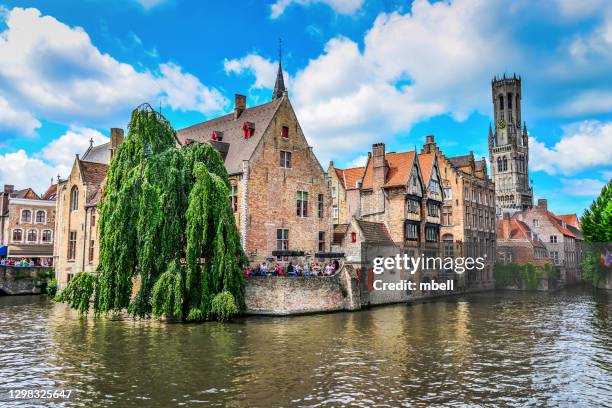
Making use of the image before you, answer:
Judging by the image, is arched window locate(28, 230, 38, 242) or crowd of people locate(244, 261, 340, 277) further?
arched window locate(28, 230, 38, 242)

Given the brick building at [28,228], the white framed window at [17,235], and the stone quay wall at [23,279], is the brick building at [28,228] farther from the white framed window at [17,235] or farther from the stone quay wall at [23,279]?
the stone quay wall at [23,279]

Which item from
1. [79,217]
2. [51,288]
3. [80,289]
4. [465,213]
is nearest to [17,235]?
[51,288]

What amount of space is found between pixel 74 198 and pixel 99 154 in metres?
7.92

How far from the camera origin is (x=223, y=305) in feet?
87.4

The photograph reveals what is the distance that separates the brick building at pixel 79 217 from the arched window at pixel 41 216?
12867mm

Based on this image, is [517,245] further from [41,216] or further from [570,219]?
[41,216]

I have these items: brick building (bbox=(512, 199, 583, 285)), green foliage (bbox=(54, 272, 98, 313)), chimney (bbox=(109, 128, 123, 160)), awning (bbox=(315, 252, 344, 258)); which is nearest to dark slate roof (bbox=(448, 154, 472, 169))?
brick building (bbox=(512, 199, 583, 285))

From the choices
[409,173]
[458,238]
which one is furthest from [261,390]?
[458,238]

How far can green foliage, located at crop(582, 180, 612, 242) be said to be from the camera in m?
53.5

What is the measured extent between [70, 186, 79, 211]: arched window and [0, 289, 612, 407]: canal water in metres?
16.3

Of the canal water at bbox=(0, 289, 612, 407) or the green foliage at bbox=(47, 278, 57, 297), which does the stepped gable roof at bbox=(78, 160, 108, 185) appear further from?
the canal water at bbox=(0, 289, 612, 407)

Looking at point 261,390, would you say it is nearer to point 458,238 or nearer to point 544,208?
point 458,238

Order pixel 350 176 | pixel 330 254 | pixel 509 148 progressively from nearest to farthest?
pixel 330 254
pixel 350 176
pixel 509 148

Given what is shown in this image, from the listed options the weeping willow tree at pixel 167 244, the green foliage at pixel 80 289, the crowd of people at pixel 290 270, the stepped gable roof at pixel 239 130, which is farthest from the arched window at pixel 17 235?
the crowd of people at pixel 290 270
